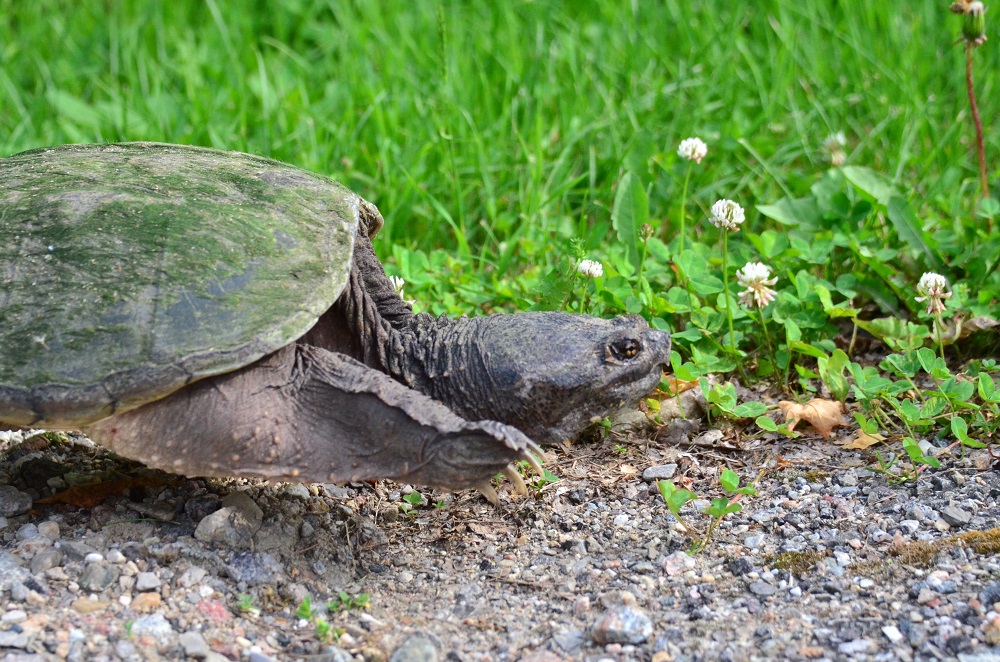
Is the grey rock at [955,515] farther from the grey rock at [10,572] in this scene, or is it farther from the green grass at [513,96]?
the grey rock at [10,572]

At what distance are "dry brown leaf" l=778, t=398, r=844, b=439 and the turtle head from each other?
22.3 inches

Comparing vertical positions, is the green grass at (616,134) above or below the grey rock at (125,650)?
above

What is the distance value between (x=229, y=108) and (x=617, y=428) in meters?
2.71

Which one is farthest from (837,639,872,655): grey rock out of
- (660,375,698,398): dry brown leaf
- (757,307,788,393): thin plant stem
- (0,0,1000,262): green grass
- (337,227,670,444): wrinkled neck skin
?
(0,0,1000,262): green grass

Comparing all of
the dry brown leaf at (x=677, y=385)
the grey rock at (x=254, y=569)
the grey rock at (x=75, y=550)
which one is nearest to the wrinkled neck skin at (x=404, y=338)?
the grey rock at (x=254, y=569)

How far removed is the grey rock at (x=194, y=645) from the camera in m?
1.94

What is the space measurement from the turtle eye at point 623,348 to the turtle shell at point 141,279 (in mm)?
690

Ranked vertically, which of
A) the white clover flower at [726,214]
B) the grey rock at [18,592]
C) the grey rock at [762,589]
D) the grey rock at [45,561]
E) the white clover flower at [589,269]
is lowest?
the grey rock at [45,561]

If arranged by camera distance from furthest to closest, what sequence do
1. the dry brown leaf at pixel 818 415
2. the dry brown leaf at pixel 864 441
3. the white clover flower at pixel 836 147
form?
the white clover flower at pixel 836 147 < the dry brown leaf at pixel 818 415 < the dry brown leaf at pixel 864 441

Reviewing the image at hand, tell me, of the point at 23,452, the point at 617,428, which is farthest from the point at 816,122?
the point at 23,452

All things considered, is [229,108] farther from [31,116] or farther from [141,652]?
[141,652]

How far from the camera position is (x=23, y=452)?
2867 millimetres

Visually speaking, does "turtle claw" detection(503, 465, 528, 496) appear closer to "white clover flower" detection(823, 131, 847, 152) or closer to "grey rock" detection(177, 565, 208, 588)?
"grey rock" detection(177, 565, 208, 588)

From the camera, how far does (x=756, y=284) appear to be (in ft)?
10.3
